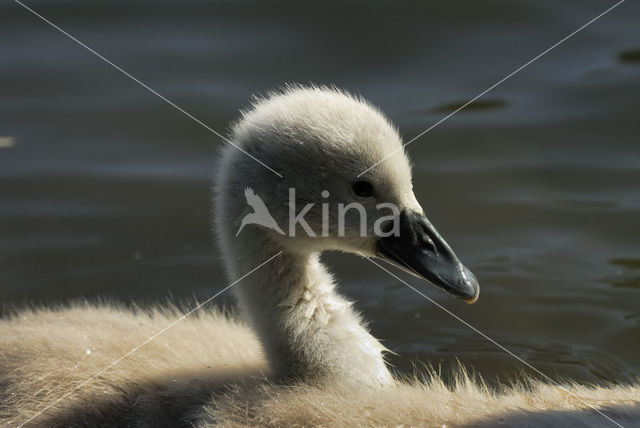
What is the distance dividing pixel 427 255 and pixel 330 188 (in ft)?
1.18

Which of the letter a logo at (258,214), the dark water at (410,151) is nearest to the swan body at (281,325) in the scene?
the letter a logo at (258,214)

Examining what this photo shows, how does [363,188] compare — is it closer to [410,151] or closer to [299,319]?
[299,319]

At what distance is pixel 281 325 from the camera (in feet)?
9.41

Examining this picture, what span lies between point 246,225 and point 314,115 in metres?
0.39

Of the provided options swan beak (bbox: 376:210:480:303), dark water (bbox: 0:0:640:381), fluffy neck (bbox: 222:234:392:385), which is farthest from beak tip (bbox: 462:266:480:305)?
dark water (bbox: 0:0:640:381)

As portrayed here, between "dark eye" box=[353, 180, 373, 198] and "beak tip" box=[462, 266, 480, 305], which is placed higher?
"dark eye" box=[353, 180, 373, 198]

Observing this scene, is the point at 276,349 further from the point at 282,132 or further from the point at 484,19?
the point at 484,19

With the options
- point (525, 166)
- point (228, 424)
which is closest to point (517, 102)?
point (525, 166)

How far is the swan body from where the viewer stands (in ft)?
8.78

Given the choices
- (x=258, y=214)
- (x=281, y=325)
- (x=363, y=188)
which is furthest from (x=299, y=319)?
(x=363, y=188)

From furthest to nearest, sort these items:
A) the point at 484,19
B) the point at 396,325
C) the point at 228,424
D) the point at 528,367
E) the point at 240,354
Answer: the point at 484,19 → the point at 396,325 → the point at 528,367 → the point at 240,354 → the point at 228,424

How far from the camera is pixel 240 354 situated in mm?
3072

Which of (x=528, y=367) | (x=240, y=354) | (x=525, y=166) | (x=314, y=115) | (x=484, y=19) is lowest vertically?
(x=528, y=367)

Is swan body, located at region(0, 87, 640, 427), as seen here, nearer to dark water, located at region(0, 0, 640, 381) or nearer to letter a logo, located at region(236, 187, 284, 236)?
letter a logo, located at region(236, 187, 284, 236)
